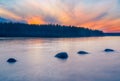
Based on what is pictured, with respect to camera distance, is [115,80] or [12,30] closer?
[115,80]

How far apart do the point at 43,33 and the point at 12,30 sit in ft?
91.2

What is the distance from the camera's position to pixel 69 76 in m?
18.3

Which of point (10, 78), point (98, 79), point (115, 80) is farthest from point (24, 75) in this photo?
point (115, 80)

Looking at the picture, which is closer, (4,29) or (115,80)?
(115,80)

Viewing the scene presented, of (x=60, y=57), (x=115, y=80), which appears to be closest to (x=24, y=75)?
(x=115, y=80)

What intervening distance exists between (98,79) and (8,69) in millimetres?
8992

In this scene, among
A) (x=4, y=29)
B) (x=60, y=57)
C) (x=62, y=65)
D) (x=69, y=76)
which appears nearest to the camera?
(x=69, y=76)

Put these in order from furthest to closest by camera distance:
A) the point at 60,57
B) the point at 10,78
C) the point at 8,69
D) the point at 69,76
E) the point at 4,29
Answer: the point at 4,29, the point at 60,57, the point at 8,69, the point at 69,76, the point at 10,78

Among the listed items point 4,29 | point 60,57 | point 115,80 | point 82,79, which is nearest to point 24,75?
point 82,79

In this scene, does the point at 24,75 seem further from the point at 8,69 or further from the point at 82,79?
the point at 82,79

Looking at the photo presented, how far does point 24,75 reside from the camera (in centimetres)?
1847

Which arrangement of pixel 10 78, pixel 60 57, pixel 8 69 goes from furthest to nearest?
pixel 60 57
pixel 8 69
pixel 10 78

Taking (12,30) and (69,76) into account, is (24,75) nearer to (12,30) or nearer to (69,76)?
(69,76)

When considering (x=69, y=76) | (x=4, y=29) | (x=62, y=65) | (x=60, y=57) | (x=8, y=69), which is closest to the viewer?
(x=69, y=76)
